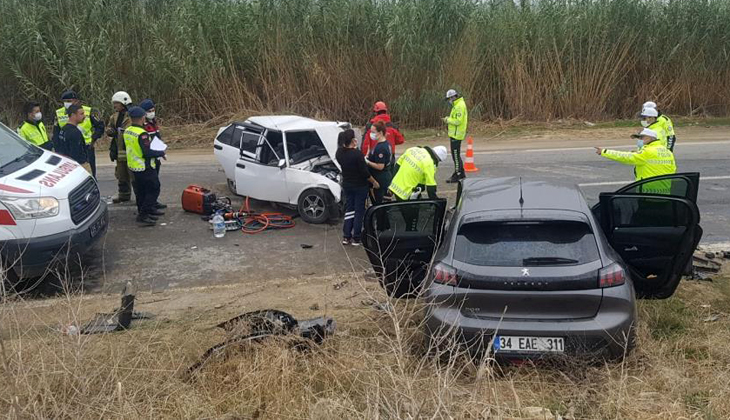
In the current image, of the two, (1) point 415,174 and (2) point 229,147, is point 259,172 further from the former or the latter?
(1) point 415,174

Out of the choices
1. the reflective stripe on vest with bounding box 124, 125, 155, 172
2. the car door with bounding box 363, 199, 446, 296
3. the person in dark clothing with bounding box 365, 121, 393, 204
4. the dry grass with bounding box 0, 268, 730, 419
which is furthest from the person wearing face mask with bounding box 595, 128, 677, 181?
the reflective stripe on vest with bounding box 124, 125, 155, 172

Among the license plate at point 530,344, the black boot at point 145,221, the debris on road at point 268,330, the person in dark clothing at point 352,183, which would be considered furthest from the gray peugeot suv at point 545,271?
the black boot at point 145,221

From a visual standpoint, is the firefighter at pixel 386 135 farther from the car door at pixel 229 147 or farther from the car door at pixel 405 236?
the car door at pixel 405 236

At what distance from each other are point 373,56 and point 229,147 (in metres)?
7.78

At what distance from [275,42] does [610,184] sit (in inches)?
392

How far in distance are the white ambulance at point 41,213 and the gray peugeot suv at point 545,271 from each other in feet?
11.8

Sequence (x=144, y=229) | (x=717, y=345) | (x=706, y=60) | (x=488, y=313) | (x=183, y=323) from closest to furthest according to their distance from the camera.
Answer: (x=488, y=313) < (x=717, y=345) < (x=183, y=323) < (x=144, y=229) < (x=706, y=60)

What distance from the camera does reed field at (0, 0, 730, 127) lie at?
647 inches

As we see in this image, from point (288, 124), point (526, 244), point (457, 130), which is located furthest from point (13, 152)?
point (457, 130)

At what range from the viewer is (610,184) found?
1081 cm

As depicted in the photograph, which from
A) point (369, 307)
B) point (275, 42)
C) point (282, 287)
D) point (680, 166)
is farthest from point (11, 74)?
point (680, 166)

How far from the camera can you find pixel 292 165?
9.41m

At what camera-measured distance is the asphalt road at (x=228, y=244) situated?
7.48 m

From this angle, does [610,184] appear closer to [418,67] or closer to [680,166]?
[680,166]
